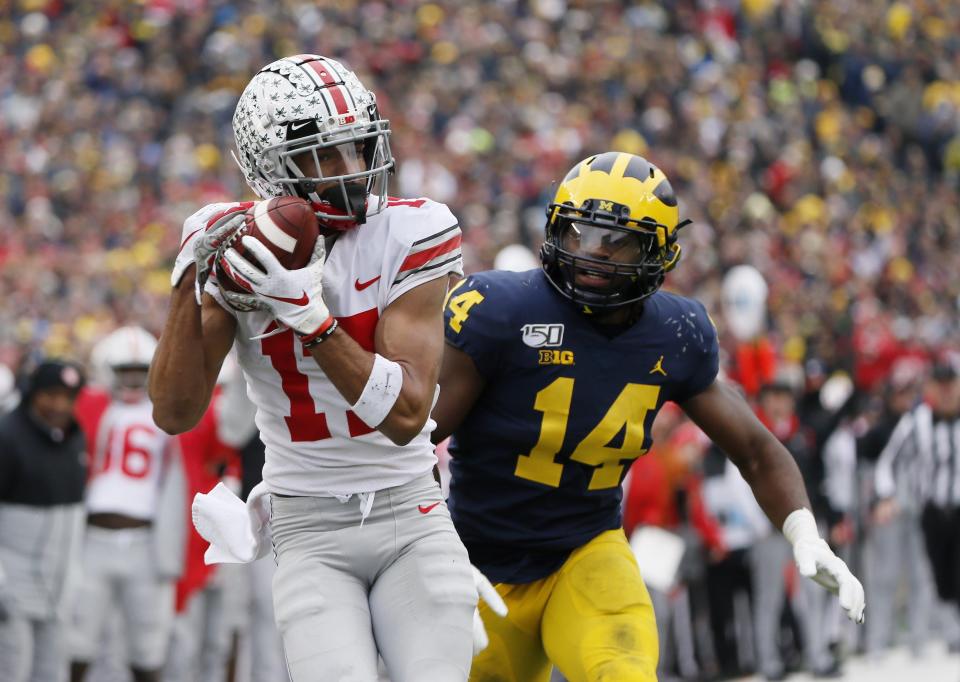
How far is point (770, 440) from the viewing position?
4637mm

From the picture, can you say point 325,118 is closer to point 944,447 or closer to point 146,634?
point 146,634

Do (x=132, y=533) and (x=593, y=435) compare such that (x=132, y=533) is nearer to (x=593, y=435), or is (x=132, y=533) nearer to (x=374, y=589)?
(x=593, y=435)

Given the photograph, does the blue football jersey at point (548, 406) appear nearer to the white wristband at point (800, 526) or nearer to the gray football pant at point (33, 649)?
the white wristband at point (800, 526)

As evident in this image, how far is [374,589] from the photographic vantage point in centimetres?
370

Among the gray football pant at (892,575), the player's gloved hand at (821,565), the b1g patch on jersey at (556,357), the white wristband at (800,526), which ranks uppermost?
the b1g patch on jersey at (556,357)

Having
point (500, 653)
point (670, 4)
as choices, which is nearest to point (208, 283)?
point (500, 653)

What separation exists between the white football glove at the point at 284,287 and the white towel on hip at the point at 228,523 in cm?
61

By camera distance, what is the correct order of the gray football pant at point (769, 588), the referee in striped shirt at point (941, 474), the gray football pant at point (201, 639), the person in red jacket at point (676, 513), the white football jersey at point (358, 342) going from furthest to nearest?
the referee in striped shirt at point (941, 474) → the gray football pant at point (769, 588) → the person in red jacket at point (676, 513) → the gray football pant at point (201, 639) → the white football jersey at point (358, 342)

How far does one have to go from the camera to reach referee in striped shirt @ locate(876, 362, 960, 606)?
33.6 ft

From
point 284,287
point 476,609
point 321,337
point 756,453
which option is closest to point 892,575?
point 756,453

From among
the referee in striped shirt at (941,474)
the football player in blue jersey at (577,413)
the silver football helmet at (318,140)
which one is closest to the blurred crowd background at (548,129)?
the referee in striped shirt at (941,474)

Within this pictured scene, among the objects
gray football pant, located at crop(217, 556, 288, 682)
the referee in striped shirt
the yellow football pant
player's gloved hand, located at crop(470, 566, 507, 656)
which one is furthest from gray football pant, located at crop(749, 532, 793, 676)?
player's gloved hand, located at crop(470, 566, 507, 656)

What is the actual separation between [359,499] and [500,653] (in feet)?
3.47

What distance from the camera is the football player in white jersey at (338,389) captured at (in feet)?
11.7
